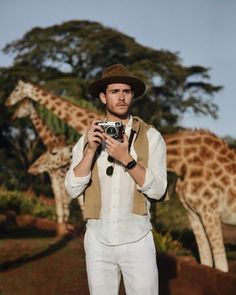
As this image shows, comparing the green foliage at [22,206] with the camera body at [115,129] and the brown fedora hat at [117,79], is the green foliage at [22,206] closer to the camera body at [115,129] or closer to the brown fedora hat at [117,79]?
the brown fedora hat at [117,79]

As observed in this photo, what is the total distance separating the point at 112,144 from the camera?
290 centimetres

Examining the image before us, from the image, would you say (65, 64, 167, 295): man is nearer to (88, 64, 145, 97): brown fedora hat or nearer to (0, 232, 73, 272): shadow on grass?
(88, 64, 145, 97): brown fedora hat

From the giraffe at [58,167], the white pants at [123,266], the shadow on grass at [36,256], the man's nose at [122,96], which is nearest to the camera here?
the white pants at [123,266]

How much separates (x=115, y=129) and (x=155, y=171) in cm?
32

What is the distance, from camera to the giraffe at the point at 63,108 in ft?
31.7

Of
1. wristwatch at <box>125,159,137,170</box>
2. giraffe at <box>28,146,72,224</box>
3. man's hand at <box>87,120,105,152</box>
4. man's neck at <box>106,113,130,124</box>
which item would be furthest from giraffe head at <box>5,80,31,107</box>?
wristwatch at <box>125,159,137,170</box>

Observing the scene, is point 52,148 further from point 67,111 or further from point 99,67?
point 99,67

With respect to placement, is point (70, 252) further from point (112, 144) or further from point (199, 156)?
point (112, 144)

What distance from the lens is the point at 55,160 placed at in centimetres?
1092

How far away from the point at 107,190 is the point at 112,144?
1.07 feet

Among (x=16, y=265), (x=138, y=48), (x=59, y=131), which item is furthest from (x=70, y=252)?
(x=138, y=48)

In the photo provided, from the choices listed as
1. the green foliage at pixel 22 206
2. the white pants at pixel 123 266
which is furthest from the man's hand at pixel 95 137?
the green foliage at pixel 22 206

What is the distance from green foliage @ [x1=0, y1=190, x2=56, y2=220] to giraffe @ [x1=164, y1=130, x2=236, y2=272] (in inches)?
281

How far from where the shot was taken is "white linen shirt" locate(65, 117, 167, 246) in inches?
119
